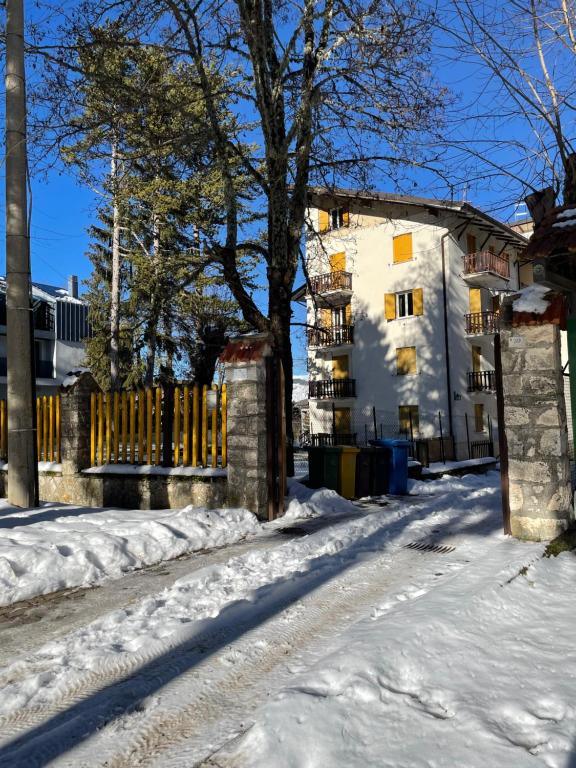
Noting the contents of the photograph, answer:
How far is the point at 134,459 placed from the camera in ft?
30.4

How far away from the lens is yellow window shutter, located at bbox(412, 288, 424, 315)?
27.8m

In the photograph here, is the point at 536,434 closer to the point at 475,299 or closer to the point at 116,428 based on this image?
the point at 116,428

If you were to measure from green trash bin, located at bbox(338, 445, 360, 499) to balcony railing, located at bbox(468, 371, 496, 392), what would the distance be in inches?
722

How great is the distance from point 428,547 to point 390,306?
2352 centimetres

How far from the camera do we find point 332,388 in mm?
30578

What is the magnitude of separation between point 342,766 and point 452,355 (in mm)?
25793

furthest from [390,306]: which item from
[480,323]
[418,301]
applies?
[480,323]

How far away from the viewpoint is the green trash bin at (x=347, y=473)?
34.3ft

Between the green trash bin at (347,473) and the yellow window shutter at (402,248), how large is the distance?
1974 centimetres

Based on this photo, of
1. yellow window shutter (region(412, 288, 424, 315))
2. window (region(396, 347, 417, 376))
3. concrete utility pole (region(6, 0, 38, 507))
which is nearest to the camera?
concrete utility pole (region(6, 0, 38, 507))

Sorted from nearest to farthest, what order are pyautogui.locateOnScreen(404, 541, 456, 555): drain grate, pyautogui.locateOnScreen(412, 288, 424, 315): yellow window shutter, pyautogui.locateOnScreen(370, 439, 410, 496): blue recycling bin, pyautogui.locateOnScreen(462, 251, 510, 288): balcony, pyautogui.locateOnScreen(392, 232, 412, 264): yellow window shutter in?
1. pyautogui.locateOnScreen(404, 541, 456, 555): drain grate
2. pyautogui.locateOnScreen(370, 439, 410, 496): blue recycling bin
3. pyautogui.locateOnScreen(462, 251, 510, 288): balcony
4. pyautogui.locateOnScreen(412, 288, 424, 315): yellow window shutter
5. pyautogui.locateOnScreen(392, 232, 412, 264): yellow window shutter

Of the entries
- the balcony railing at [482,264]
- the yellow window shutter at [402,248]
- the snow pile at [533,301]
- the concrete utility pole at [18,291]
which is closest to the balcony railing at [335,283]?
the yellow window shutter at [402,248]

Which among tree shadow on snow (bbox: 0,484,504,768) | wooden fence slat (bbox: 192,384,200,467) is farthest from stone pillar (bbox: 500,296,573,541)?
wooden fence slat (bbox: 192,384,200,467)

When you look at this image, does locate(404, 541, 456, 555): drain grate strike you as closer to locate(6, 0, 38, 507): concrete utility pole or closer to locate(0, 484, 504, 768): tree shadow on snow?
locate(0, 484, 504, 768): tree shadow on snow
